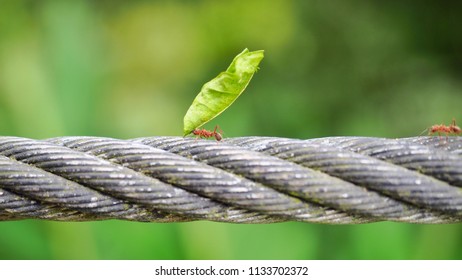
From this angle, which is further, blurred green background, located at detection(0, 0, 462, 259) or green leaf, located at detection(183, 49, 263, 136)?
blurred green background, located at detection(0, 0, 462, 259)

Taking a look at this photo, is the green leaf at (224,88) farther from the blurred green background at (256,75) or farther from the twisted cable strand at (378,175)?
the blurred green background at (256,75)

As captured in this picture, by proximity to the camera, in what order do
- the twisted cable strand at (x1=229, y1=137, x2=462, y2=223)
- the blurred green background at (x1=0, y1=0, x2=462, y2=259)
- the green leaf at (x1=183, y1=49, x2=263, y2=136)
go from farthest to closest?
the blurred green background at (x1=0, y1=0, x2=462, y2=259), the green leaf at (x1=183, y1=49, x2=263, y2=136), the twisted cable strand at (x1=229, y1=137, x2=462, y2=223)

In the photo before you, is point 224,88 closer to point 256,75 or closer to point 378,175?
point 378,175

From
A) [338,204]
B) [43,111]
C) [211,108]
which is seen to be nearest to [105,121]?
[43,111]

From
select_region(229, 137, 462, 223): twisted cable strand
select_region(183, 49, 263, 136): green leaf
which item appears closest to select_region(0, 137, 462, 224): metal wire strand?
select_region(229, 137, 462, 223): twisted cable strand

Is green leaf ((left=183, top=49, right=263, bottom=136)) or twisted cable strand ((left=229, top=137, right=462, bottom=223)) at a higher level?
green leaf ((left=183, top=49, right=263, bottom=136))

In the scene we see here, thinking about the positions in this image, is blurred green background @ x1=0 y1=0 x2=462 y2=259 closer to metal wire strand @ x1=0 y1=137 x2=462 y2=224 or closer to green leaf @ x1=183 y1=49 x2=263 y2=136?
green leaf @ x1=183 y1=49 x2=263 y2=136
